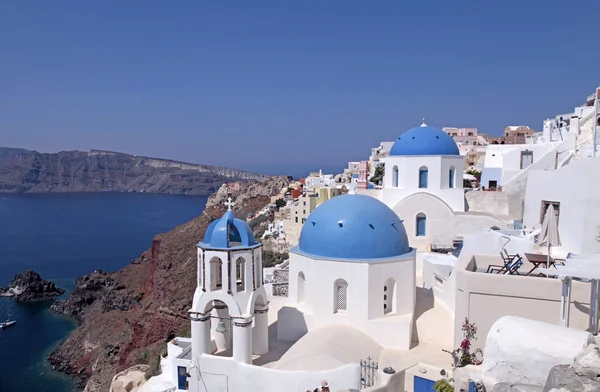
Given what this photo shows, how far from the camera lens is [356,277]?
446 inches

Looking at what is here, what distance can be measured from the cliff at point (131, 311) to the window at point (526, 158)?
1852cm

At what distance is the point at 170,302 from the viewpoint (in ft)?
107

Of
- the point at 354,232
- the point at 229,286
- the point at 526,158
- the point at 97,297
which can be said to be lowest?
the point at 97,297

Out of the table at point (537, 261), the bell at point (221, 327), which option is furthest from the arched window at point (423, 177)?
the bell at point (221, 327)

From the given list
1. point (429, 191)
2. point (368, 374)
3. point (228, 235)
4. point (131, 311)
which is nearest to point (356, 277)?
point (368, 374)

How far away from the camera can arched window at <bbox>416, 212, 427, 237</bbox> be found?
1891cm

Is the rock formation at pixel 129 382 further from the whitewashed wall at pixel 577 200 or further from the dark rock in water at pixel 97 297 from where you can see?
the dark rock in water at pixel 97 297

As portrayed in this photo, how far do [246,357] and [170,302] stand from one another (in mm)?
24197

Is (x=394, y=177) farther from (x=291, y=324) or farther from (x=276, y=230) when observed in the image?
(x=276, y=230)

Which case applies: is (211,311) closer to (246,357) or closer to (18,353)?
(246,357)

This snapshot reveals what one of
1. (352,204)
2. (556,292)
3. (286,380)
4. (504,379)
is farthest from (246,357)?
(556,292)

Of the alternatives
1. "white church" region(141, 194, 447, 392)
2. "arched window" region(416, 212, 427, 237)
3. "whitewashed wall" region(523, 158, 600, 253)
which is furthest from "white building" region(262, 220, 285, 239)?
"whitewashed wall" region(523, 158, 600, 253)

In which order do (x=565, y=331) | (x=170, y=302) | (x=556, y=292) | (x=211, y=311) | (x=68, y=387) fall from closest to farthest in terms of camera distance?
(x=565, y=331)
(x=556, y=292)
(x=211, y=311)
(x=68, y=387)
(x=170, y=302)

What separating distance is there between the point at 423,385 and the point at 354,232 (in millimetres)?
3836
